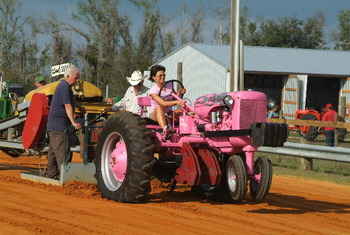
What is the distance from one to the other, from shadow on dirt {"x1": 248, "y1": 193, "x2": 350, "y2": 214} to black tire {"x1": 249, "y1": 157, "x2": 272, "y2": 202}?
192 mm

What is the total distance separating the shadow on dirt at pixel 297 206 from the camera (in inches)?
336

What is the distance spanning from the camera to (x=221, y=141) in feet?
28.0

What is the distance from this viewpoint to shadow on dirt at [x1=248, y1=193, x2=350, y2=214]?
854cm

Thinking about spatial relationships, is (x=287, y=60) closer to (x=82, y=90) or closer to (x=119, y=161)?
(x=82, y=90)

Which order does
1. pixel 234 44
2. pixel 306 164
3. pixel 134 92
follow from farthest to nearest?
pixel 234 44 < pixel 306 164 < pixel 134 92

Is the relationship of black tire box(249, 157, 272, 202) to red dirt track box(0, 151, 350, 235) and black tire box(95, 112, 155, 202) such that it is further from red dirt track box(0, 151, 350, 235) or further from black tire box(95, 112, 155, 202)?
black tire box(95, 112, 155, 202)

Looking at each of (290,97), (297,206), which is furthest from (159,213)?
(290,97)

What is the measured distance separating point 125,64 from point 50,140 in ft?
121

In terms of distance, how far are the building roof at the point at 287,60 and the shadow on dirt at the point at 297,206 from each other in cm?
2787

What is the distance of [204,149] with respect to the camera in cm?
862

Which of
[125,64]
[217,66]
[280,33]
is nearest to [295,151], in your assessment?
[217,66]

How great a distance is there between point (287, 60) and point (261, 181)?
3265 centimetres

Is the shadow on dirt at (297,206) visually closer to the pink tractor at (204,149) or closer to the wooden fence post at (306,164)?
the pink tractor at (204,149)

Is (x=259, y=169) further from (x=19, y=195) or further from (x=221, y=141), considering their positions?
(x=19, y=195)
